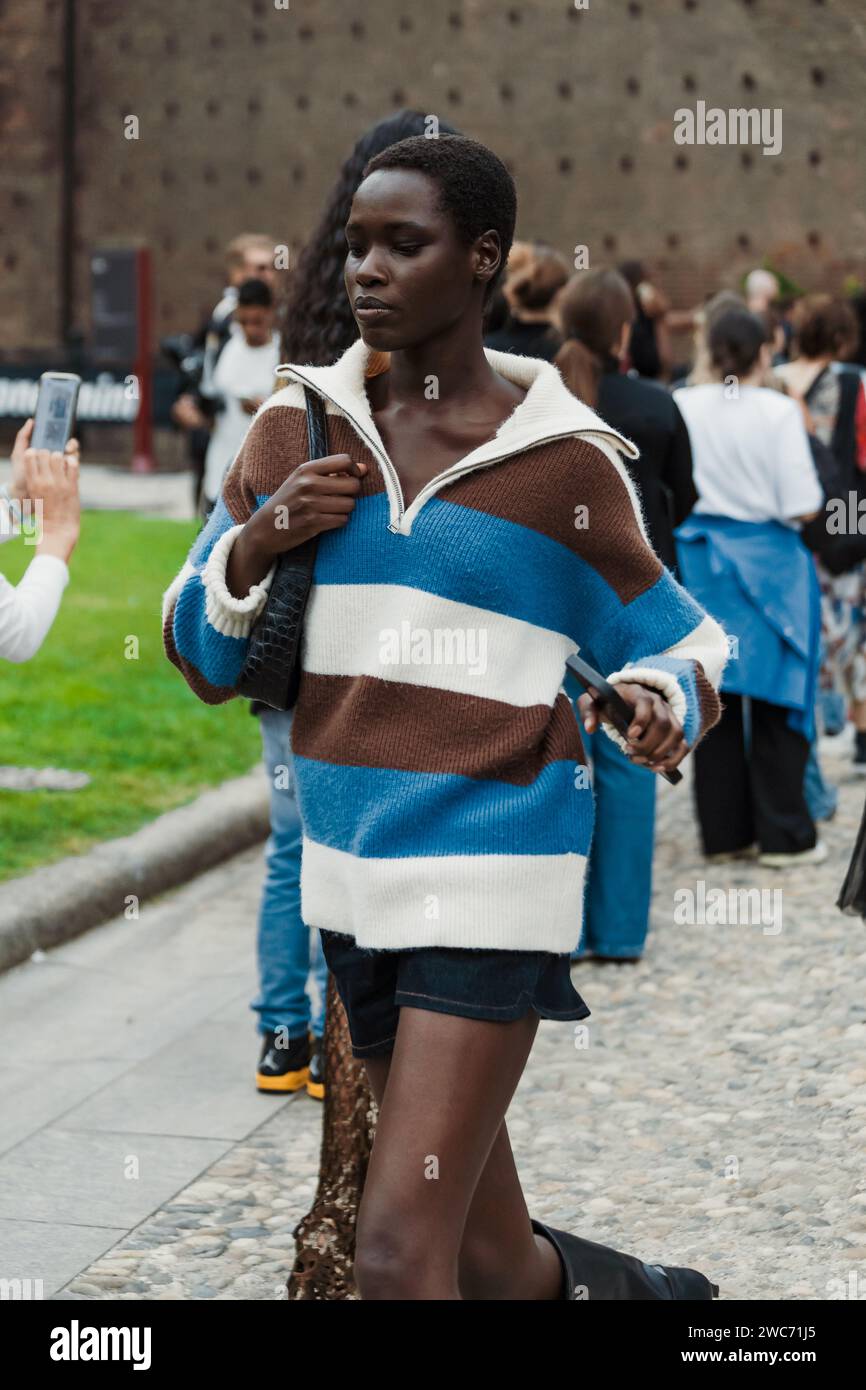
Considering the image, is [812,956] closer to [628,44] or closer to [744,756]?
[744,756]

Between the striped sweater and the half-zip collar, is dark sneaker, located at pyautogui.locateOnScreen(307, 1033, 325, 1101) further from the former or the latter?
the half-zip collar

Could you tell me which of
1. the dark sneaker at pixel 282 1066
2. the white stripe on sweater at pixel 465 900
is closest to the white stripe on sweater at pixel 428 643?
the white stripe on sweater at pixel 465 900

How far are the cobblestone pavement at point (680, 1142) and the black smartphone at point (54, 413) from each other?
149cm

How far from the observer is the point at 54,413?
3566 millimetres

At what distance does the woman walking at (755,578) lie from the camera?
268 inches

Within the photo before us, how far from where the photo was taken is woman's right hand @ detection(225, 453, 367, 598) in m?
2.45

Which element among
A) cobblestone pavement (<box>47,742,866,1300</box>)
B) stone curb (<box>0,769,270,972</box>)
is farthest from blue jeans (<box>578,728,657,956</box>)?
stone curb (<box>0,769,270,972</box>)

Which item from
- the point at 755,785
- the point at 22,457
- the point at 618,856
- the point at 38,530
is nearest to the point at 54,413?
the point at 22,457

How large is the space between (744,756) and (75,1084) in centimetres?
321

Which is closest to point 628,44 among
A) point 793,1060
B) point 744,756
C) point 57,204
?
point 57,204

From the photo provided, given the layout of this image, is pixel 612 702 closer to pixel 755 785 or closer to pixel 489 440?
pixel 489 440

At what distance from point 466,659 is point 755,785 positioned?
4.65m

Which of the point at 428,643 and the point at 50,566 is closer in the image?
the point at 428,643

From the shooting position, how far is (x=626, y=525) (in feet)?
8.30
